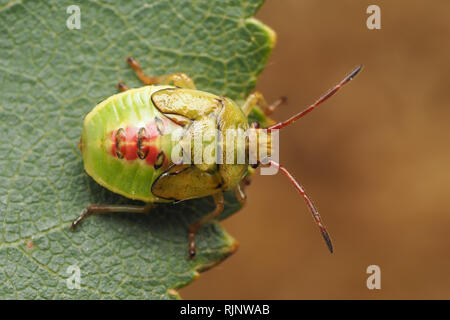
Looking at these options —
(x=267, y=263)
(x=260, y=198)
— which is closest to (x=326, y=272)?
(x=267, y=263)

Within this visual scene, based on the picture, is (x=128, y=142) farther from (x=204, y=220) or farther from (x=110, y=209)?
(x=204, y=220)

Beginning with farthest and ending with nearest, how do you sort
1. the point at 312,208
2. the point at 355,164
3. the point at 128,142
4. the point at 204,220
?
the point at 355,164 < the point at 204,220 < the point at 312,208 < the point at 128,142

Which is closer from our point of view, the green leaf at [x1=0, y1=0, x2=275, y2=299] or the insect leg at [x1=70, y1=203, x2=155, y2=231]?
the green leaf at [x1=0, y1=0, x2=275, y2=299]

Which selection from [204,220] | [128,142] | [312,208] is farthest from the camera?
[204,220]

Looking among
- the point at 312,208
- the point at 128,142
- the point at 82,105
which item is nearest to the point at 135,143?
the point at 128,142

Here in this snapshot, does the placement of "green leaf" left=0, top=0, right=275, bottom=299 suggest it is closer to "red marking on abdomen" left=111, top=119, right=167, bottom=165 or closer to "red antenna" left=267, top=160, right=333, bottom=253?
"red marking on abdomen" left=111, top=119, right=167, bottom=165

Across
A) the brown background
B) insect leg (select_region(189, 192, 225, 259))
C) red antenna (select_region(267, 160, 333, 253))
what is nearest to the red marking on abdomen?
insect leg (select_region(189, 192, 225, 259))
